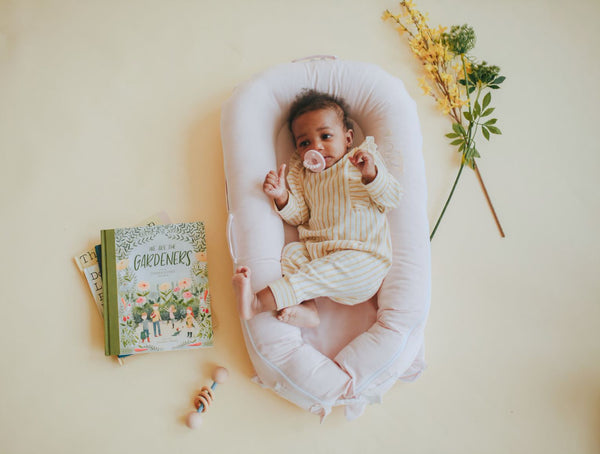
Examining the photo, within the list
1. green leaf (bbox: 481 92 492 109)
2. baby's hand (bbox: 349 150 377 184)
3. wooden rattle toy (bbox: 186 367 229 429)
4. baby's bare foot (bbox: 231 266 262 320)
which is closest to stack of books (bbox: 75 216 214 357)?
wooden rattle toy (bbox: 186 367 229 429)

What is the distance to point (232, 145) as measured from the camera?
1.40 m

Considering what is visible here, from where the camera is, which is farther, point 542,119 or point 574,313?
point 542,119

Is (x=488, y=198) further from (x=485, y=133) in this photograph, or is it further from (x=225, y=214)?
(x=225, y=214)

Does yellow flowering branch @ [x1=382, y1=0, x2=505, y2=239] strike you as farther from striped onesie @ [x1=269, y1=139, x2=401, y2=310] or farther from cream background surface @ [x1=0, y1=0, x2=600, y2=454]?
striped onesie @ [x1=269, y1=139, x2=401, y2=310]

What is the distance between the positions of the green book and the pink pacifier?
17.2 inches

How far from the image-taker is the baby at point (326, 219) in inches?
48.1

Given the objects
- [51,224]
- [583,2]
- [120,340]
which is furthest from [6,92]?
[583,2]

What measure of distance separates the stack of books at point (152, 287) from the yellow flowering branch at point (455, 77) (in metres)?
0.87

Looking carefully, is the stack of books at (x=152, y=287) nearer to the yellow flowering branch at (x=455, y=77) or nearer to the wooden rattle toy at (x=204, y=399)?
the wooden rattle toy at (x=204, y=399)

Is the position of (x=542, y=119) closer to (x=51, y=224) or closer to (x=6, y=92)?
(x=51, y=224)

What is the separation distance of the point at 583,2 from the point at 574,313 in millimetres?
1299

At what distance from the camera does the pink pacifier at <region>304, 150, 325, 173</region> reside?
134cm

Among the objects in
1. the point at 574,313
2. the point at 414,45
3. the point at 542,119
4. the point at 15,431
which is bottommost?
the point at 15,431

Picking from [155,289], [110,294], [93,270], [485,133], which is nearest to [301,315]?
[155,289]
